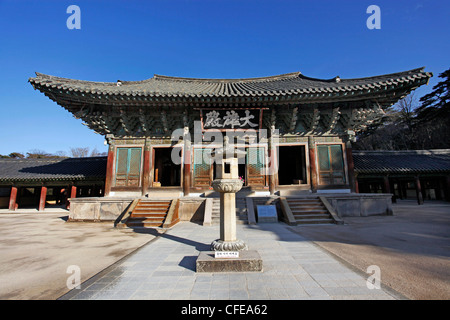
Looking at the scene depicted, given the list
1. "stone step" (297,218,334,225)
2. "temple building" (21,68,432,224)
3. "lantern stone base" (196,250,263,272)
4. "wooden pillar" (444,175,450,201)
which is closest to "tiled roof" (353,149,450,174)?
"wooden pillar" (444,175,450,201)

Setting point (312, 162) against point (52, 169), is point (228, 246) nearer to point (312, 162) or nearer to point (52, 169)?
point (312, 162)

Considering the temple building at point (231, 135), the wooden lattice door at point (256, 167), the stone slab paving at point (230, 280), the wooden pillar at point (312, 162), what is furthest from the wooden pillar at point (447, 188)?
the stone slab paving at point (230, 280)

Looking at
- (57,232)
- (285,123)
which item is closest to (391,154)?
(285,123)

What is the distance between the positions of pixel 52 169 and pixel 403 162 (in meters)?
30.2

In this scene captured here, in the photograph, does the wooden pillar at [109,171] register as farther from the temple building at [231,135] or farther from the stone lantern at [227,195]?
the stone lantern at [227,195]

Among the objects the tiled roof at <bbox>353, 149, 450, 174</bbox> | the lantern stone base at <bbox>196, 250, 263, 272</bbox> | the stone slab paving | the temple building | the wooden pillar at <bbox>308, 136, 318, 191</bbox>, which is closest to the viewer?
the stone slab paving

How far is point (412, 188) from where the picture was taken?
22.6 m

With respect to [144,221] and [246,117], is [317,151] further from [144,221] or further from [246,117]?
[144,221]

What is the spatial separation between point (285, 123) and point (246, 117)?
2.45m

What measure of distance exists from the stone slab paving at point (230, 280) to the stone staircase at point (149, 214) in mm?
3284

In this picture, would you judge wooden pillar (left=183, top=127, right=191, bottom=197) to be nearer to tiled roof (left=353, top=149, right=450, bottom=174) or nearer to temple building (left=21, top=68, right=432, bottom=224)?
temple building (left=21, top=68, right=432, bottom=224)

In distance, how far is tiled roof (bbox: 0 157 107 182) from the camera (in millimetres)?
16062

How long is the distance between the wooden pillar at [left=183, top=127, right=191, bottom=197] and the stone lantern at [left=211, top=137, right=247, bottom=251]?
629 cm

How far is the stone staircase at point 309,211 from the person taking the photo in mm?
8328
